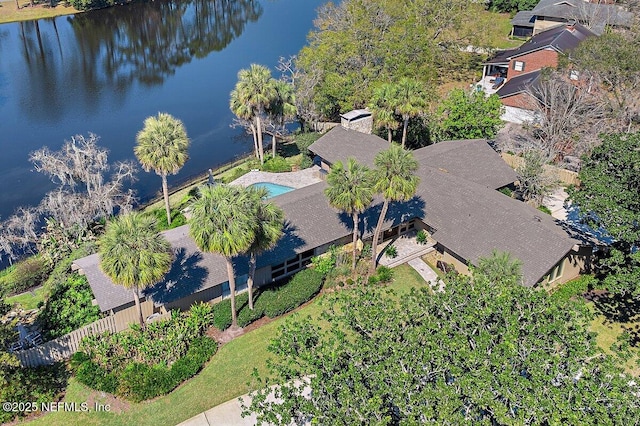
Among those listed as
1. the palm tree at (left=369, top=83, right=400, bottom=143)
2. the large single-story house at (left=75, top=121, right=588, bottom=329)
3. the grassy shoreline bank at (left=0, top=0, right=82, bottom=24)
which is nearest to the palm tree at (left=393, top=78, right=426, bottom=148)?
the palm tree at (left=369, top=83, right=400, bottom=143)

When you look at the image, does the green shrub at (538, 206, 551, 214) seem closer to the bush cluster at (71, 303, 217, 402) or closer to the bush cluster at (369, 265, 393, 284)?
the bush cluster at (369, 265, 393, 284)

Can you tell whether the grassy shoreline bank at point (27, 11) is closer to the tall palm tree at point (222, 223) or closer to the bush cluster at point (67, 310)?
the bush cluster at point (67, 310)

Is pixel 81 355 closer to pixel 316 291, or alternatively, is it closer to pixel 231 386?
pixel 231 386

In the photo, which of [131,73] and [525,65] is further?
[131,73]

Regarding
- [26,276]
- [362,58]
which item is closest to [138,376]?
[26,276]

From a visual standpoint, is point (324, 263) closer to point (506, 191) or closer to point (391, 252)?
point (391, 252)

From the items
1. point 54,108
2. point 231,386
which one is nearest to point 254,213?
point 231,386
